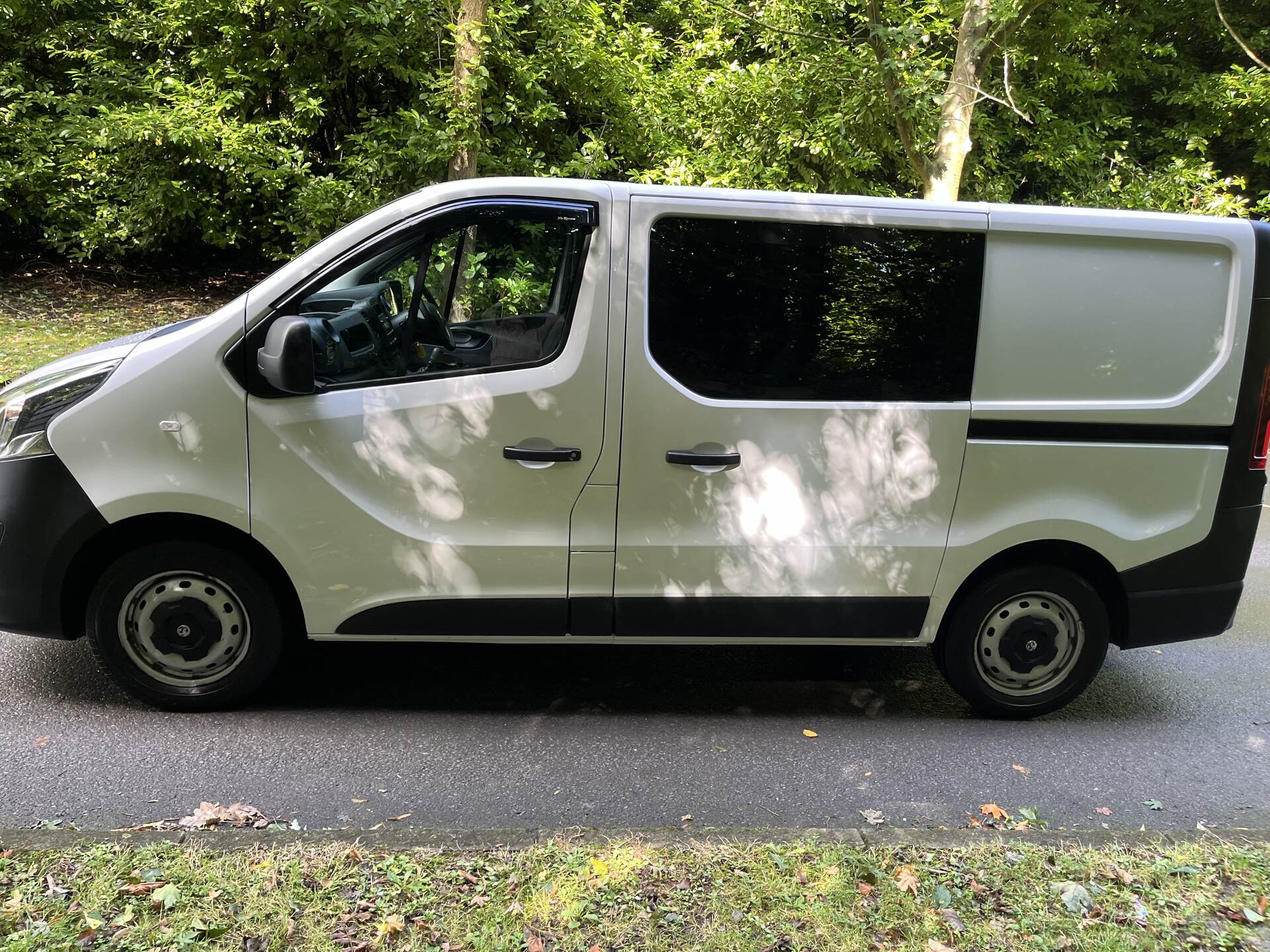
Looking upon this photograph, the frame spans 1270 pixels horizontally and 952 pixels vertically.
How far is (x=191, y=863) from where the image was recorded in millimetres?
2678

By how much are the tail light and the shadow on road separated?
126cm

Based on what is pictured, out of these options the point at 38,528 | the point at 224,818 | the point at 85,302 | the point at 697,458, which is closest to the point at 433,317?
the point at 697,458

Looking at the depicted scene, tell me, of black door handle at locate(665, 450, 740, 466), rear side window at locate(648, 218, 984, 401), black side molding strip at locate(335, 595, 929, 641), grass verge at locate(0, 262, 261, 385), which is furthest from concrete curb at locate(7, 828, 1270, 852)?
grass verge at locate(0, 262, 261, 385)

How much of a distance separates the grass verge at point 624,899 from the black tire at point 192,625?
1107 mm

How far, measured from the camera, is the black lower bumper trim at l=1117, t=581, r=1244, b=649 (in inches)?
159

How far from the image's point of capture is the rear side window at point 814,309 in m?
3.62

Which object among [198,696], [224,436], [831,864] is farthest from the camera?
[198,696]

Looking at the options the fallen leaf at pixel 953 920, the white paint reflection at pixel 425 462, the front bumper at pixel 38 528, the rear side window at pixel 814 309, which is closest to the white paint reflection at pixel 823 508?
the rear side window at pixel 814 309

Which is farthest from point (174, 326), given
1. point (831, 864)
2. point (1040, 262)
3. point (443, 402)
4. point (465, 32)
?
point (465, 32)

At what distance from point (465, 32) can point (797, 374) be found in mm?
8028

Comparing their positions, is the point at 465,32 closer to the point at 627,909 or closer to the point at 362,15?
the point at 362,15

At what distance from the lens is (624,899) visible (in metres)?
2.65

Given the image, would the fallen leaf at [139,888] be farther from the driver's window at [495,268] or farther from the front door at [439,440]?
the driver's window at [495,268]

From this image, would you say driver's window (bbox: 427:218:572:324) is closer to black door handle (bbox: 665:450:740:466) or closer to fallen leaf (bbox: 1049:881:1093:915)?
black door handle (bbox: 665:450:740:466)
